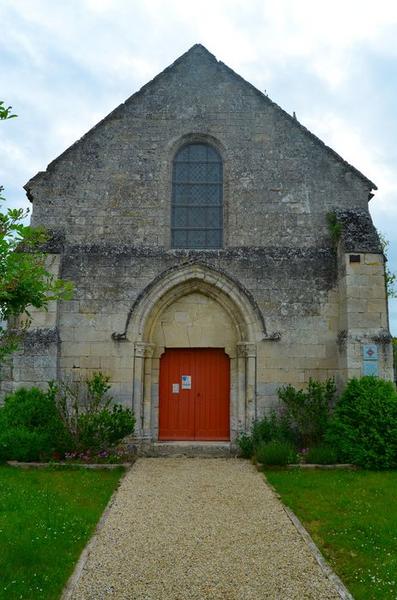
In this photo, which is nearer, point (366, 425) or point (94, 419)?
point (366, 425)

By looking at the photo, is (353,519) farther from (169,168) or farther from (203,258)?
(169,168)

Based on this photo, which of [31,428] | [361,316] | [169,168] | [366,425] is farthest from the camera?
[169,168]

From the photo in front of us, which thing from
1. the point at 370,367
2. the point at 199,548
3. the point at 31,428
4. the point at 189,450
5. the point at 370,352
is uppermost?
the point at 370,352

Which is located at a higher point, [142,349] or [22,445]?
[142,349]

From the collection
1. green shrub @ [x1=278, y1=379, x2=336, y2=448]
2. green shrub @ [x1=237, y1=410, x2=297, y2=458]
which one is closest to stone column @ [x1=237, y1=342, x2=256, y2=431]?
green shrub @ [x1=237, y1=410, x2=297, y2=458]

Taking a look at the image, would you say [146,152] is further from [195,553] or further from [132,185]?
[195,553]

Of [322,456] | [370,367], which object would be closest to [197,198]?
[370,367]

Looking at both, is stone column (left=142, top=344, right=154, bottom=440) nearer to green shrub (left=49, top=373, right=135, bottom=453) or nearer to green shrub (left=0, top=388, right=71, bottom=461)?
green shrub (left=49, top=373, right=135, bottom=453)

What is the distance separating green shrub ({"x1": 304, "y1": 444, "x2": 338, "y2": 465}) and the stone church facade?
151 centimetres

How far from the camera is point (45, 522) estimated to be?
232 inches

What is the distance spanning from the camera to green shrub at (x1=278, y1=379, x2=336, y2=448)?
10102mm

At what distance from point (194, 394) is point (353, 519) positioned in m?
5.34

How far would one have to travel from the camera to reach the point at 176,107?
11719mm

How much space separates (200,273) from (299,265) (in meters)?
2.04
